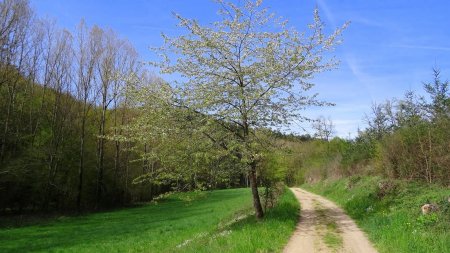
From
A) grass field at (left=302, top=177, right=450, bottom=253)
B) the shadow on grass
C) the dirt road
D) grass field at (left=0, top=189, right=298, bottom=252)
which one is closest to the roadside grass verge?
grass field at (left=0, top=189, right=298, bottom=252)

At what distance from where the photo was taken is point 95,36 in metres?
46.0

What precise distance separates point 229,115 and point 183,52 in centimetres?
323

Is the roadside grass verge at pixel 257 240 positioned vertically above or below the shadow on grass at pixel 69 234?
above

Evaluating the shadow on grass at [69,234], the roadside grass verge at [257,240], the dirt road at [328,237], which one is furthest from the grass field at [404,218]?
the shadow on grass at [69,234]

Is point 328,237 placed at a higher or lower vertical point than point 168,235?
higher

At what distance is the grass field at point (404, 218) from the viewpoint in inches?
393

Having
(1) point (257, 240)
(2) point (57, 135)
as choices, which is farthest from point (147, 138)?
→ (2) point (57, 135)

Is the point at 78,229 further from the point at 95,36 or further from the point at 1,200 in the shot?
the point at 95,36

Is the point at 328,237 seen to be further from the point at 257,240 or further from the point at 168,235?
the point at 168,235

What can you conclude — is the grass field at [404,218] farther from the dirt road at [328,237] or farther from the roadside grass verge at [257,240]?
the roadside grass verge at [257,240]

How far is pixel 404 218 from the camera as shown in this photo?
1315 centimetres

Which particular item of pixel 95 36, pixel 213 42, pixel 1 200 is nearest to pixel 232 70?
pixel 213 42

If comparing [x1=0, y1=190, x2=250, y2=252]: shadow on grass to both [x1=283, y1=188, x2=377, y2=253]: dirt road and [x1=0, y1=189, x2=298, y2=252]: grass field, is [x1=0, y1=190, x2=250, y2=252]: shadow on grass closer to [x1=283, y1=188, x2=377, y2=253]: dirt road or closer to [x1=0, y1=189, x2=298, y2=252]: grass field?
[x1=0, y1=189, x2=298, y2=252]: grass field

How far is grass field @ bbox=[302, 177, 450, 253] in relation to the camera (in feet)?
32.7
